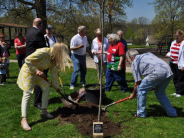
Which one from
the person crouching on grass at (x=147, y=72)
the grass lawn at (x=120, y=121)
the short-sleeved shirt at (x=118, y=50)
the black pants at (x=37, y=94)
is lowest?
the grass lawn at (x=120, y=121)

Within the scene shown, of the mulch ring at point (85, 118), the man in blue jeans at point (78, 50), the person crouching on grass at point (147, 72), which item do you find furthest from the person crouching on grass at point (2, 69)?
the person crouching on grass at point (147, 72)

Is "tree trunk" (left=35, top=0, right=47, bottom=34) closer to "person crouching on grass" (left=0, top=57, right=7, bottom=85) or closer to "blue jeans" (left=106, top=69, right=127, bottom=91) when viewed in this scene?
"person crouching on grass" (left=0, top=57, right=7, bottom=85)

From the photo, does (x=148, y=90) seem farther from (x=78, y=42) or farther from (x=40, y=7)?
(x=40, y=7)

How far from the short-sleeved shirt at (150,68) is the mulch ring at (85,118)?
105cm

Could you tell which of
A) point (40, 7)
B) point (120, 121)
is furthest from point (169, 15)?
point (120, 121)

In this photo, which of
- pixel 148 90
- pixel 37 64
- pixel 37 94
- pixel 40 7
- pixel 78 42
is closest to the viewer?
pixel 37 64

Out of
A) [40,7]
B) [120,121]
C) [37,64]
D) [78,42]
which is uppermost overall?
[40,7]

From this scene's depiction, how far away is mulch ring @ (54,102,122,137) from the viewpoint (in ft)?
11.9

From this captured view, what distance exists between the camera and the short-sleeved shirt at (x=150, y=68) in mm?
3811

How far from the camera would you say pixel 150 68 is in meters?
3.84

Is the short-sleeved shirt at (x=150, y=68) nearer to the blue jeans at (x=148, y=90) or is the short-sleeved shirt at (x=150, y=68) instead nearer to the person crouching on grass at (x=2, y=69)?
the blue jeans at (x=148, y=90)

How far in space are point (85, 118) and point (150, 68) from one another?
64.5 inches

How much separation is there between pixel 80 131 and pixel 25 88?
1.30 m

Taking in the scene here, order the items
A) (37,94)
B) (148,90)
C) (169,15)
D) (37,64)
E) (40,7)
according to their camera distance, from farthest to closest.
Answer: (169,15) → (40,7) → (37,94) → (148,90) → (37,64)
